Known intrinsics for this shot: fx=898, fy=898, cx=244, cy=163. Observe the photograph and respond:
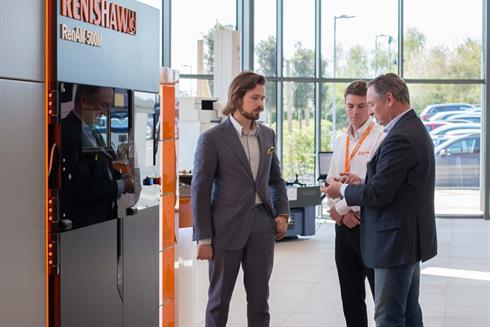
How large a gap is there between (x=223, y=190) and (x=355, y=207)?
2.41 feet

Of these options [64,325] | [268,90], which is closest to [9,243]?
[64,325]

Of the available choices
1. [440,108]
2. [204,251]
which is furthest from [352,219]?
[440,108]

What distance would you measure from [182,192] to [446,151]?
1067 centimetres

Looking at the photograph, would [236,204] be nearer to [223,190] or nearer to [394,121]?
[223,190]

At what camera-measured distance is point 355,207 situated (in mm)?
4816

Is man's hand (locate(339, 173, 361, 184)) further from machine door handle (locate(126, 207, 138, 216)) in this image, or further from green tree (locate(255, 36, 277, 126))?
green tree (locate(255, 36, 277, 126))

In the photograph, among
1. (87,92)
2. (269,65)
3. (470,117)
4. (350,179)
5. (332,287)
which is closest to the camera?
(87,92)

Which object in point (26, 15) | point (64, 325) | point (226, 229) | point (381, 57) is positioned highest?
point (381, 57)

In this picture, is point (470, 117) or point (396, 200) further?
point (470, 117)

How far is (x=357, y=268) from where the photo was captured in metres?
4.93

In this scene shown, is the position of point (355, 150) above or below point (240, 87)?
below

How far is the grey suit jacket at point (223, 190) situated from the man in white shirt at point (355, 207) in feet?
1.64

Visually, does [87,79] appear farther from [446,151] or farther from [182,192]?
[446,151]

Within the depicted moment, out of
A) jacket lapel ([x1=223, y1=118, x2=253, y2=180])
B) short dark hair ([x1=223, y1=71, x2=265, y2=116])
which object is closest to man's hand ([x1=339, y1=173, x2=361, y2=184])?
jacket lapel ([x1=223, y1=118, x2=253, y2=180])
